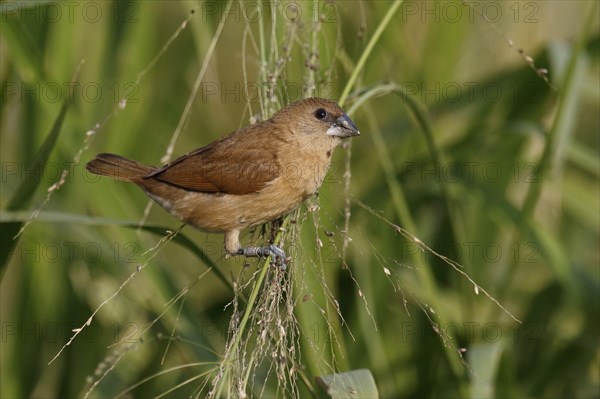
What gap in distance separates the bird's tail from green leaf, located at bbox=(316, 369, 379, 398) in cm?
125

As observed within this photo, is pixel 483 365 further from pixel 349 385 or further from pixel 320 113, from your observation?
pixel 320 113

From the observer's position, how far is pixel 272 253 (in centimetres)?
229

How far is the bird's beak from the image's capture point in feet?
8.81

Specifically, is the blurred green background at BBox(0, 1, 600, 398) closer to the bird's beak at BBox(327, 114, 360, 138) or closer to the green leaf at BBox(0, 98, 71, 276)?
the bird's beak at BBox(327, 114, 360, 138)

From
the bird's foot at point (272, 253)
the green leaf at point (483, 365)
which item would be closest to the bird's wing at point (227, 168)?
the bird's foot at point (272, 253)

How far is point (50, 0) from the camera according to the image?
2.24 meters

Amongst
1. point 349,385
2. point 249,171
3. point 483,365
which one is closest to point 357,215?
point 249,171

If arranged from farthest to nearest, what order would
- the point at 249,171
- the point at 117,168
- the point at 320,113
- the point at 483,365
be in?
the point at 117,168 < the point at 249,171 < the point at 320,113 < the point at 483,365

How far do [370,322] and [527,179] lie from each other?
184 cm

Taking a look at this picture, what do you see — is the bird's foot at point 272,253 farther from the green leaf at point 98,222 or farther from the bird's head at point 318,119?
the bird's head at point 318,119

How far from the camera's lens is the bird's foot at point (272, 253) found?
7.19 ft

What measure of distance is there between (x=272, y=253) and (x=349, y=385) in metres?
0.44

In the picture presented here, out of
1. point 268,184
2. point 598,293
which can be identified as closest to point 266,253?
point 268,184

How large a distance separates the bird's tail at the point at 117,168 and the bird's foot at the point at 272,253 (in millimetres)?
548
